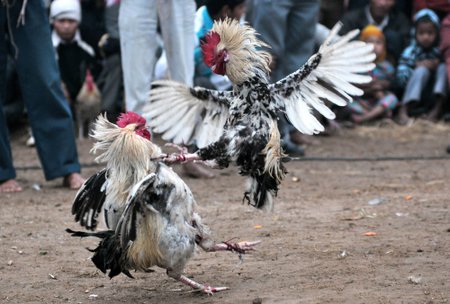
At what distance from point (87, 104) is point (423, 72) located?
3600mm

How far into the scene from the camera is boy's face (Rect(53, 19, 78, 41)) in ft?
31.9

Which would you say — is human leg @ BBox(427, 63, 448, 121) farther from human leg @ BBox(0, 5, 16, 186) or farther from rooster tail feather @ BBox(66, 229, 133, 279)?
rooster tail feather @ BBox(66, 229, 133, 279)

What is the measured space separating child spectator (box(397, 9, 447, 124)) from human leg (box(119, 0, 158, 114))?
379 centimetres

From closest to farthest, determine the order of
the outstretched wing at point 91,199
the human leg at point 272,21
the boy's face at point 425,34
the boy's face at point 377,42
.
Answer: the outstretched wing at point 91,199
the human leg at point 272,21
the boy's face at point 377,42
the boy's face at point 425,34

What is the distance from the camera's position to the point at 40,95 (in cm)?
696

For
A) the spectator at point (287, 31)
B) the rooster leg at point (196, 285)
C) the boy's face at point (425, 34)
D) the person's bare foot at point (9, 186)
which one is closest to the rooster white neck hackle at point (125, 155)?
the rooster leg at point (196, 285)

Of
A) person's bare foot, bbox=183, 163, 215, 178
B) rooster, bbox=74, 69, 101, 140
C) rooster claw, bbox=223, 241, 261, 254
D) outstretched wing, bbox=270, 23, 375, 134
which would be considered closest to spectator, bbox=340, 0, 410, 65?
rooster, bbox=74, 69, 101, 140

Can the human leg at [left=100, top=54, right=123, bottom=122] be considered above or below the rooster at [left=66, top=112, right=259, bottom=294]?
below

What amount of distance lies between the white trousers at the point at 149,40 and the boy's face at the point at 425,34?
374cm

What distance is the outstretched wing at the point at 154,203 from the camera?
171 inches

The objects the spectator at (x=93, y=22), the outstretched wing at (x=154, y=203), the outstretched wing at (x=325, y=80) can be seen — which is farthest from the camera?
the spectator at (x=93, y=22)

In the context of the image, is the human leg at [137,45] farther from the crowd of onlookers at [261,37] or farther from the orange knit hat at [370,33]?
the orange knit hat at [370,33]

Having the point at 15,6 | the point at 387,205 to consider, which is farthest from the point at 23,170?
the point at 387,205

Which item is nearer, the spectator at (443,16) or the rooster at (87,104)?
the spectator at (443,16)
